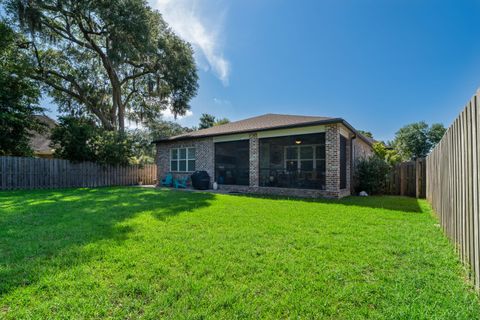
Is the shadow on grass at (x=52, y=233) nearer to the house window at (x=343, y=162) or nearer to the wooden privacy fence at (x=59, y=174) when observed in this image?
the wooden privacy fence at (x=59, y=174)

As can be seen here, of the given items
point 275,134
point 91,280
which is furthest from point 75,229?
point 275,134

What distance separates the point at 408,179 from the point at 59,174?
59.8 ft

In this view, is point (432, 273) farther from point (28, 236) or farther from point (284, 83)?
point (284, 83)

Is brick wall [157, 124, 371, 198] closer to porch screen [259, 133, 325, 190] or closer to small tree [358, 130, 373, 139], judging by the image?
porch screen [259, 133, 325, 190]

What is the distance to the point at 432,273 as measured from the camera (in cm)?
271

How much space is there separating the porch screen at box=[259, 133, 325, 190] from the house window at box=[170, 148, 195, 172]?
4940mm

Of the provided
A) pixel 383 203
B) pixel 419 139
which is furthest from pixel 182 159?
pixel 419 139

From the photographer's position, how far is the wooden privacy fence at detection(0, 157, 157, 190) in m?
11.5

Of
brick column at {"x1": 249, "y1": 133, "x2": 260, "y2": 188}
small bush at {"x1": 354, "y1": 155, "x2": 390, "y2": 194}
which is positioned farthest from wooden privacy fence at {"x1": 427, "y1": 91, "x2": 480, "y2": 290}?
brick column at {"x1": 249, "y1": 133, "x2": 260, "y2": 188}

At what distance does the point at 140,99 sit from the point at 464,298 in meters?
24.3

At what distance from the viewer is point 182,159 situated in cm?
1490

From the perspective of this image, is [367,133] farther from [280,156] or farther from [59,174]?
[59,174]

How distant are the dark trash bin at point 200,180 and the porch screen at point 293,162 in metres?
3.20

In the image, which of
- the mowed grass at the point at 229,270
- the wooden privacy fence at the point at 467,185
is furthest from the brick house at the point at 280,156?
the wooden privacy fence at the point at 467,185
